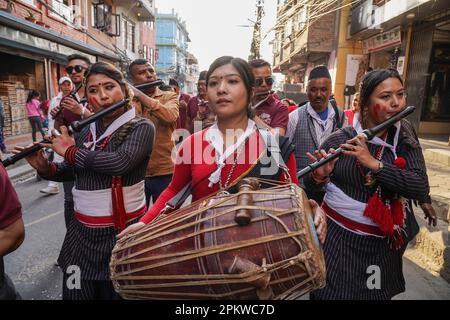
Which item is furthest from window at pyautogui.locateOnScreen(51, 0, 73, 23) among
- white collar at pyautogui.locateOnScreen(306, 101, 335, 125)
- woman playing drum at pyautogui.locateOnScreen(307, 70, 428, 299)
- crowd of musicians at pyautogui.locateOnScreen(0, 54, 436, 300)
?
woman playing drum at pyautogui.locateOnScreen(307, 70, 428, 299)

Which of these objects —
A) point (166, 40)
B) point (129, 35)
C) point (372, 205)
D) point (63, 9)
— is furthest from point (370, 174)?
point (166, 40)

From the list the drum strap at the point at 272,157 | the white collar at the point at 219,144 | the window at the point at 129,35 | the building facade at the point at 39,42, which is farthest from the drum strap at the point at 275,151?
the window at the point at 129,35

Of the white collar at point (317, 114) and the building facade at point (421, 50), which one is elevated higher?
the building facade at point (421, 50)

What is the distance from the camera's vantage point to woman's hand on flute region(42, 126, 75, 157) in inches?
77.0

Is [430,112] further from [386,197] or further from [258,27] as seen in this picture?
[258,27]

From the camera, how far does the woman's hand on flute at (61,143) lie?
1.95 m

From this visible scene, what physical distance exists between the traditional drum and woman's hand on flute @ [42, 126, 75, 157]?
0.87 meters

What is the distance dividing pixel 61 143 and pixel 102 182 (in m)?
0.33

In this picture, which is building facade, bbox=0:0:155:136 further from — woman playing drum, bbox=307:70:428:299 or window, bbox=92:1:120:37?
woman playing drum, bbox=307:70:428:299

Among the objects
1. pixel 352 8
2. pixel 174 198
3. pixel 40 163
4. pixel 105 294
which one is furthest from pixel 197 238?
pixel 352 8

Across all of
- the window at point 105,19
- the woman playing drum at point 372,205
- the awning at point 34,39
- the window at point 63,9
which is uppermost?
the window at point 105,19

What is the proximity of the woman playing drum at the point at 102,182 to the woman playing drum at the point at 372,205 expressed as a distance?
3.79 feet

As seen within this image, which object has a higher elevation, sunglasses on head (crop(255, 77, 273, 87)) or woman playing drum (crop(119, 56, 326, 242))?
sunglasses on head (crop(255, 77, 273, 87))

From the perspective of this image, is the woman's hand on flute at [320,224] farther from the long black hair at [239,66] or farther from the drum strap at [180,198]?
the long black hair at [239,66]
